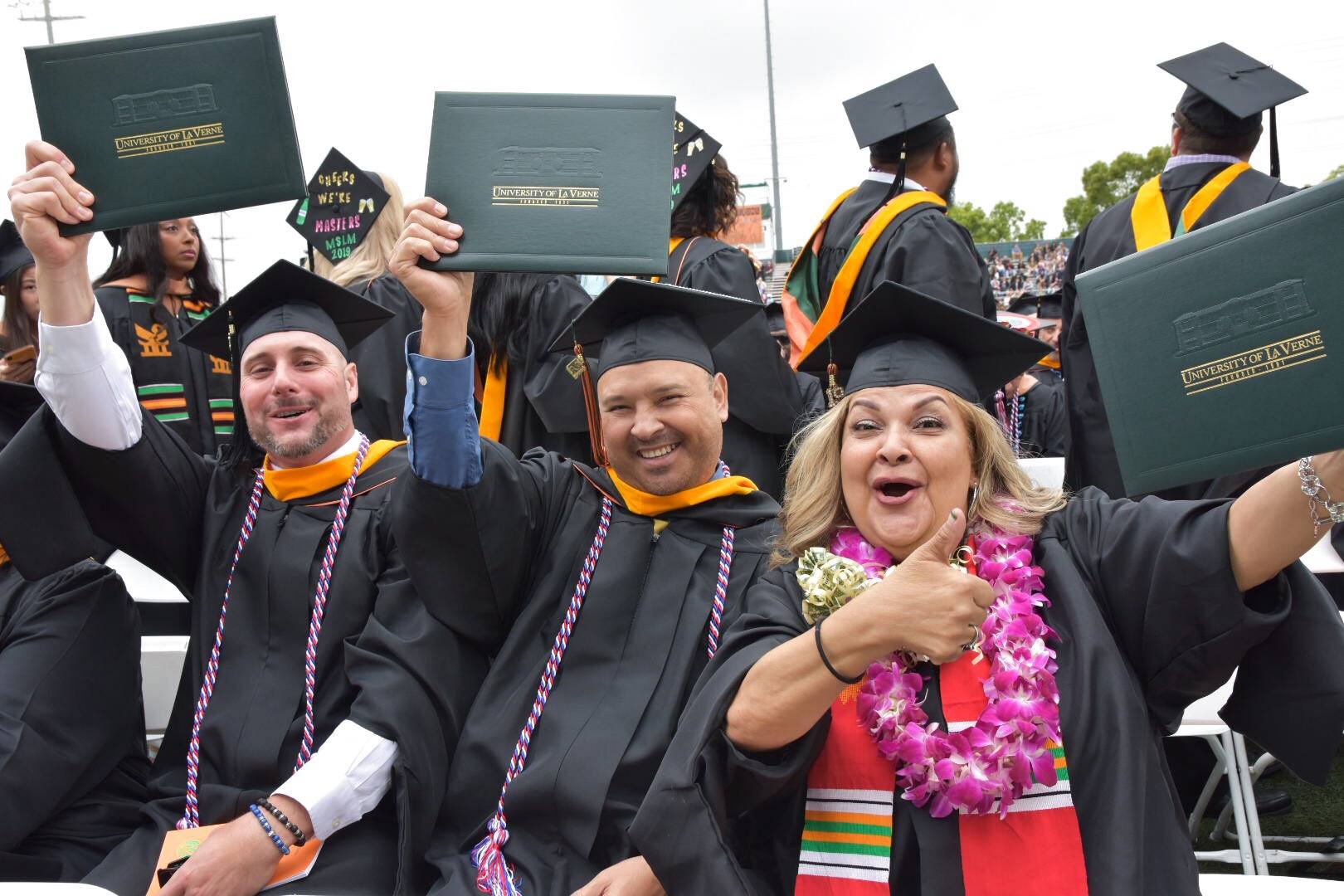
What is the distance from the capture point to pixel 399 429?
4965mm

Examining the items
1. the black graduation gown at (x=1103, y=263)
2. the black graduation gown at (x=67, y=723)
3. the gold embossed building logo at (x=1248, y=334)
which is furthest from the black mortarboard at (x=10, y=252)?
the gold embossed building logo at (x=1248, y=334)

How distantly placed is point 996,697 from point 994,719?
0.06m

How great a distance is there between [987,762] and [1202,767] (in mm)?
2737

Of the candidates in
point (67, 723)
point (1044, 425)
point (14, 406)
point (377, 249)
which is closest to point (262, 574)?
point (67, 723)

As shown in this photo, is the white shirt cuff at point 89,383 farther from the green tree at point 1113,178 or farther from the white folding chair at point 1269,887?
the green tree at point 1113,178

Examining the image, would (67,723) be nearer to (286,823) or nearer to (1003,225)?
(286,823)

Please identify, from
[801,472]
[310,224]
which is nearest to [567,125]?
[801,472]

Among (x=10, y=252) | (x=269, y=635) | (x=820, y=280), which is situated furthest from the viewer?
(x=10, y=252)

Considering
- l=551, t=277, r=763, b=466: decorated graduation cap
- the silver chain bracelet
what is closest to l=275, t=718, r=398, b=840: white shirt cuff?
l=551, t=277, r=763, b=466: decorated graduation cap

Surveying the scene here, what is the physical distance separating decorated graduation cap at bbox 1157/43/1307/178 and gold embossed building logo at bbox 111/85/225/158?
346 centimetres

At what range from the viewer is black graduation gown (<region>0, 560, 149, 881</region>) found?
9.30 feet

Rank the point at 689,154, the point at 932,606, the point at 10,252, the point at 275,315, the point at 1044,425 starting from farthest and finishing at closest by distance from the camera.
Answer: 1. the point at 1044,425
2. the point at 10,252
3. the point at 689,154
4. the point at 275,315
5. the point at 932,606

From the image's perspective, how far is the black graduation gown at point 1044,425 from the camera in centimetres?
681

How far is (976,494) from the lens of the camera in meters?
2.54
